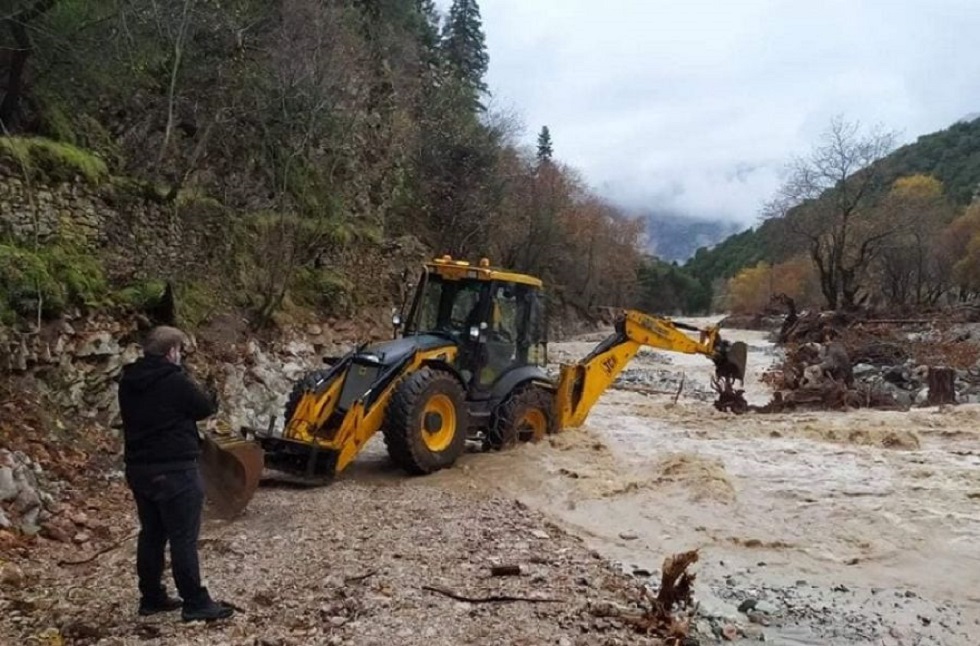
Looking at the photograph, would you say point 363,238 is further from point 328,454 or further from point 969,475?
point 969,475

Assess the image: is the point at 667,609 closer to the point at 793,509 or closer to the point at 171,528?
the point at 171,528

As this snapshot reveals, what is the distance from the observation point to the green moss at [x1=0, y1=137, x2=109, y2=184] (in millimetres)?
9422

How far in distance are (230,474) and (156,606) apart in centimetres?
206

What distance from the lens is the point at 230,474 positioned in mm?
6660

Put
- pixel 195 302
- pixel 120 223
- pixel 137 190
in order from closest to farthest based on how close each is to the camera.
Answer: pixel 120 223
pixel 137 190
pixel 195 302

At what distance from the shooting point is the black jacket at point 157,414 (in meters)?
4.57

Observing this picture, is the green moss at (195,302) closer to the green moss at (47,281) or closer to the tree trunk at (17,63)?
the green moss at (47,281)

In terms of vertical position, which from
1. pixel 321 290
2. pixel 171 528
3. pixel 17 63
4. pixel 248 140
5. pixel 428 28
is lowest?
pixel 171 528

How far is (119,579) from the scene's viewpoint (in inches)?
205

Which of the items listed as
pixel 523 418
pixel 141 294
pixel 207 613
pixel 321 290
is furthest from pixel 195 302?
pixel 207 613

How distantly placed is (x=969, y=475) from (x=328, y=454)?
24.6 ft

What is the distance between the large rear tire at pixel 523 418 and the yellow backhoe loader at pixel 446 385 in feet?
0.05

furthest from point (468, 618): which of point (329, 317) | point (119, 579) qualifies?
point (329, 317)

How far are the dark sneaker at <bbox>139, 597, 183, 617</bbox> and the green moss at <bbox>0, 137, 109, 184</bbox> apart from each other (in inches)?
264
